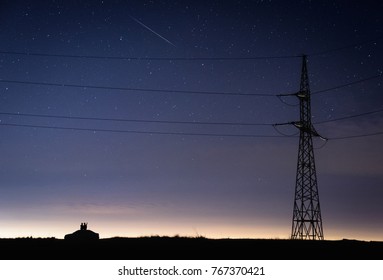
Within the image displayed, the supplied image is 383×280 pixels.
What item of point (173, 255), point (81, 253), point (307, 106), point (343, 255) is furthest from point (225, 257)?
point (307, 106)

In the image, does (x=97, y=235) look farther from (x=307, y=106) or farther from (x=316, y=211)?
(x=307, y=106)

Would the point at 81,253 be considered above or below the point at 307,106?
below

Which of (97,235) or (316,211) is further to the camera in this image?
(316,211)

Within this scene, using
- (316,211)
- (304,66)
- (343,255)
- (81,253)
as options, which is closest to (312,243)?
(343,255)

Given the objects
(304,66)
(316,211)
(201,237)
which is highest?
(304,66)
